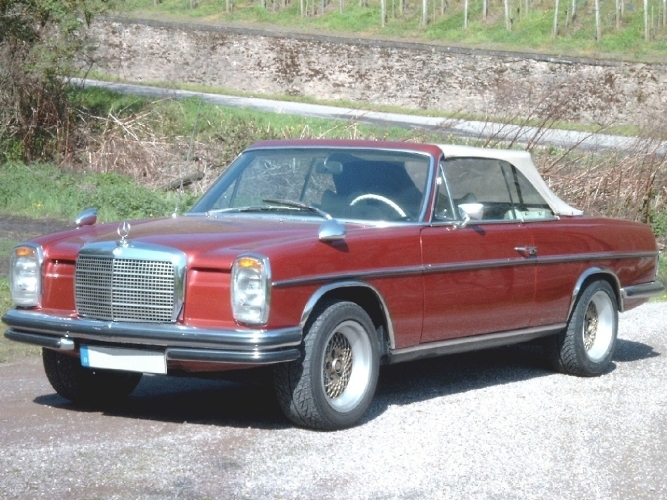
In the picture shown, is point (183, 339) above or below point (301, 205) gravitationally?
below

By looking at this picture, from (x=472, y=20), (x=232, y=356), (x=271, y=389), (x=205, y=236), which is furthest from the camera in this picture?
(x=472, y=20)

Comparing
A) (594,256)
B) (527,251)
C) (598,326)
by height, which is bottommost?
(598,326)

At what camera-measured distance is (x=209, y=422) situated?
6953mm

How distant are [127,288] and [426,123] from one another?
2129 cm

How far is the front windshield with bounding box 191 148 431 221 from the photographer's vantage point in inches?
300

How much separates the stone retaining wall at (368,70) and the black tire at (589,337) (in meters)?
19.4

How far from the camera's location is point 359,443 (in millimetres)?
6535

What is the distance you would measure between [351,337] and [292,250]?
78cm

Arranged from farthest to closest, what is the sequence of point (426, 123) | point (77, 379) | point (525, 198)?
point (426, 123) → point (525, 198) → point (77, 379)

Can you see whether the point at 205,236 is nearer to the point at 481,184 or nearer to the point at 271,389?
the point at 271,389

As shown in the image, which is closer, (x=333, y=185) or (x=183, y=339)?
(x=183, y=339)

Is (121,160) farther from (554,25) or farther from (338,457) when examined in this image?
(554,25)

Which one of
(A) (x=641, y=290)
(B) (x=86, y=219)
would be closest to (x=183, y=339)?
(B) (x=86, y=219)

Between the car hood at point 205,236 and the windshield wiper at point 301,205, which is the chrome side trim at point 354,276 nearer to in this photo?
the car hood at point 205,236
